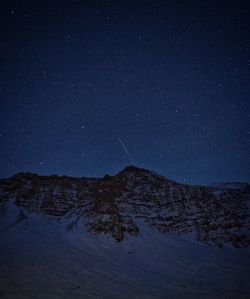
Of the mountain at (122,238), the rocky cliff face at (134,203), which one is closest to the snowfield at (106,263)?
the mountain at (122,238)

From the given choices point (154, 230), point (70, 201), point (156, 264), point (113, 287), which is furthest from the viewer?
point (70, 201)

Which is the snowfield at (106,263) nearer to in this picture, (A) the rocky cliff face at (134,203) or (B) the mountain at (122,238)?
(B) the mountain at (122,238)

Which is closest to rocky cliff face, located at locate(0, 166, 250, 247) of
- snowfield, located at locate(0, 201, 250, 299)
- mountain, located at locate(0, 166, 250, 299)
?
mountain, located at locate(0, 166, 250, 299)

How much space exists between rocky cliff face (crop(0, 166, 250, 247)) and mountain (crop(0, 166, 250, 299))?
0.18m

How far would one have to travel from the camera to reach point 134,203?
2119 inches

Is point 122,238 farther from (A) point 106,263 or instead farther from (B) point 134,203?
(B) point 134,203

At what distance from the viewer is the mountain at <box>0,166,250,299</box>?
22094mm

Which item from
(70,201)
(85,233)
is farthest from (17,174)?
(85,233)

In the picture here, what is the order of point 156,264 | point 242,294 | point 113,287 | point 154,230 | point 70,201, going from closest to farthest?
point 242,294 < point 113,287 < point 156,264 < point 154,230 < point 70,201

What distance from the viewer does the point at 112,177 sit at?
64.8m

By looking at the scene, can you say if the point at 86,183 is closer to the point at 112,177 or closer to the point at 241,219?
the point at 112,177

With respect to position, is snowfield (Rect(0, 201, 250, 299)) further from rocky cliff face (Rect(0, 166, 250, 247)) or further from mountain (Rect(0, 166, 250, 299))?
rocky cliff face (Rect(0, 166, 250, 247))

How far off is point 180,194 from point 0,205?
37628 mm

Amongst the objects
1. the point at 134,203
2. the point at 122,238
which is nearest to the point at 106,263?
the point at 122,238
